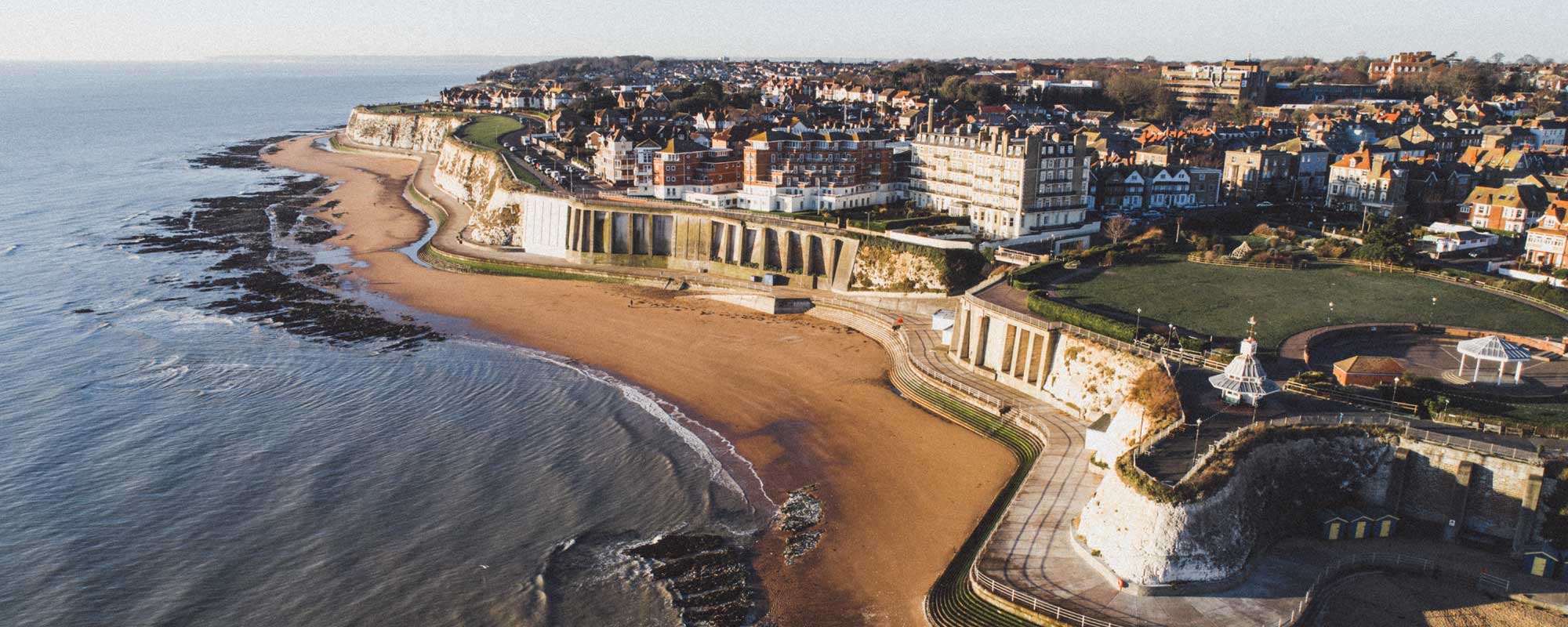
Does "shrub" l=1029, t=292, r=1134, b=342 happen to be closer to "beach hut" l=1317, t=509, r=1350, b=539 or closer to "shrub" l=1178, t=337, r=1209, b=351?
"shrub" l=1178, t=337, r=1209, b=351

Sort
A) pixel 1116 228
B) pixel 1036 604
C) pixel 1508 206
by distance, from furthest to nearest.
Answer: pixel 1508 206
pixel 1116 228
pixel 1036 604

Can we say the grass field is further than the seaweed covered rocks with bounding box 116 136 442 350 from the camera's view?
No

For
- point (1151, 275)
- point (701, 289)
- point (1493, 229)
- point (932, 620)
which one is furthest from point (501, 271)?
point (1493, 229)

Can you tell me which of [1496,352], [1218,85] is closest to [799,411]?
[1496,352]

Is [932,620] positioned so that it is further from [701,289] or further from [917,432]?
[701,289]

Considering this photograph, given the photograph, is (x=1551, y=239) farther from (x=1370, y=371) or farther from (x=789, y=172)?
(x=789, y=172)

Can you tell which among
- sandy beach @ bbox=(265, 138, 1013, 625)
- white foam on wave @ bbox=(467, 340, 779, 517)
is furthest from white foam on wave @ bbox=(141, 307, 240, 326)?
white foam on wave @ bbox=(467, 340, 779, 517)
